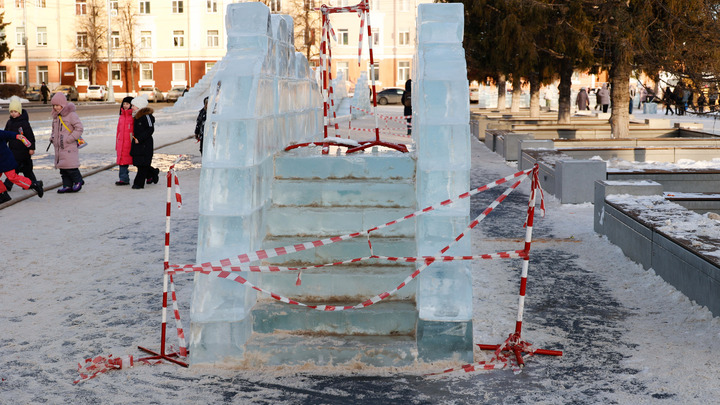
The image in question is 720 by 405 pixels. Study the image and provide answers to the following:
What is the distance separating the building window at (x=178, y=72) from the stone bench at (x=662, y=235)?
67880 mm

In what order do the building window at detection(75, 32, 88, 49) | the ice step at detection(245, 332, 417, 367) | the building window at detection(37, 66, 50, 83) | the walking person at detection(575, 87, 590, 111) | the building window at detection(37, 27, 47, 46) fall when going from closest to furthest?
the ice step at detection(245, 332, 417, 367), the walking person at detection(575, 87, 590, 111), the building window at detection(75, 32, 88, 49), the building window at detection(37, 66, 50, 83), the building window at detection(37, 27, 47, 46)

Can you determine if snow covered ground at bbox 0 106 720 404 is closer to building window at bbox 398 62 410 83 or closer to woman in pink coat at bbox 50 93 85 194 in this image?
woman in pink coat at bbox 50 93 85 194

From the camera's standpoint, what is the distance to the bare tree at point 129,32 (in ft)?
240

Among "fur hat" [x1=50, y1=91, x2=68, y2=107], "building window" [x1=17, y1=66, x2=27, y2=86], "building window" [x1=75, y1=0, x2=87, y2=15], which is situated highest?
"building window" [x1=75, y1=0, x2=87, y2=15]

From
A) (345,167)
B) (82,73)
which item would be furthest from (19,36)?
(345,167)

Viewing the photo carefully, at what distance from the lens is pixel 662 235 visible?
7297 mm

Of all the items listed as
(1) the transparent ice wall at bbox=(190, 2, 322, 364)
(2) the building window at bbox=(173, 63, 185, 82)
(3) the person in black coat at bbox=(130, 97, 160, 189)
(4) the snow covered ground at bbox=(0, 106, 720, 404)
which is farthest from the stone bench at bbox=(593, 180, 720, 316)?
(2) the building window at bbox=(173, 63, 185, 82)

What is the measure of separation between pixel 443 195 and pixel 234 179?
1.49 m

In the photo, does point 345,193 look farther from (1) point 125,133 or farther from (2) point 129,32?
(2) point 129,32

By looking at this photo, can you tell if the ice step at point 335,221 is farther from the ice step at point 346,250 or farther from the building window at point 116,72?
the building window at point 116,72

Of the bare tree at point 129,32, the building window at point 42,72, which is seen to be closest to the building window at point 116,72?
the bare tree at point 129,32

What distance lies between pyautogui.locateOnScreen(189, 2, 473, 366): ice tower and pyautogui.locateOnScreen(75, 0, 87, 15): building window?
7521 centimetres

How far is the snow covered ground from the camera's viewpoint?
4.98 metres

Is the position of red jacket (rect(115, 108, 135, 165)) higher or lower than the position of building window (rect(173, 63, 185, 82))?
lower
